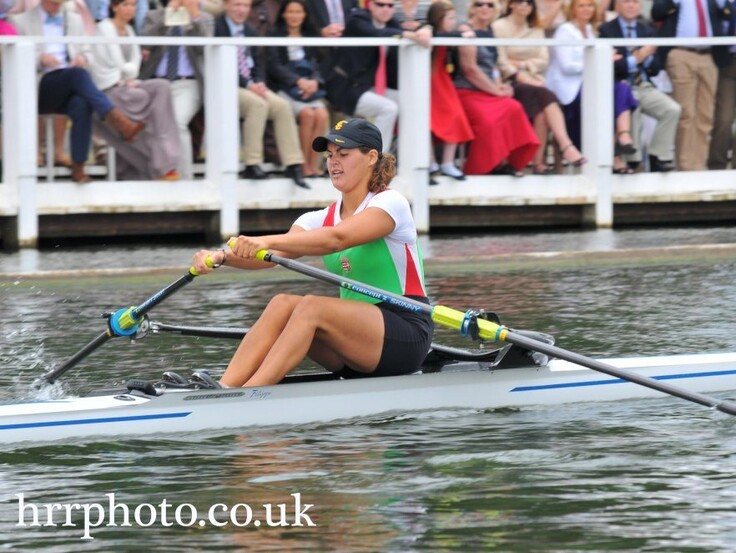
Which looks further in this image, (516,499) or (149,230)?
(149,230)

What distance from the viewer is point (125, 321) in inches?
328

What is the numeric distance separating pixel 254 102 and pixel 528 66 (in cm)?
272

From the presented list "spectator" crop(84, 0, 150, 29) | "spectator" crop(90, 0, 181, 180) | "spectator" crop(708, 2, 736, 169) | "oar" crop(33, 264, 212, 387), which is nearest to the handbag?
"spectator" crop(90, 0, 181, 180)

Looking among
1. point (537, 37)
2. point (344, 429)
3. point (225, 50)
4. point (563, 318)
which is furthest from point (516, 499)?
point (537, 37)

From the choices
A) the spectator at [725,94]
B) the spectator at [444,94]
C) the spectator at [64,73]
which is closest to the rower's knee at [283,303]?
the spectator at [64,73]

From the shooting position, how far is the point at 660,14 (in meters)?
16.8

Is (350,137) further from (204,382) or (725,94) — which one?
(725,94)

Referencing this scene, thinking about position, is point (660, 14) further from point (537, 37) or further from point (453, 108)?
point (453, 108)

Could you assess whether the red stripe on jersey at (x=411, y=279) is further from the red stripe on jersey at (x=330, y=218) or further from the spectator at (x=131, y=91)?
the spectator at (x=131, y=91)

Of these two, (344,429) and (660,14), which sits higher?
(660,14)

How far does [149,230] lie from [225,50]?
6.16 feet

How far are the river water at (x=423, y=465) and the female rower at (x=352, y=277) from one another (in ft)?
1.01

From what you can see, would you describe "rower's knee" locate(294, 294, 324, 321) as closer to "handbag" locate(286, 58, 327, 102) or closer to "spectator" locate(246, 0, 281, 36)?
"handbag" locate(286, 58, 327, 102)

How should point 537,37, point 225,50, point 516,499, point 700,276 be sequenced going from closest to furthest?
point 516,499, point 700,276, point 225,50, point 537,37
